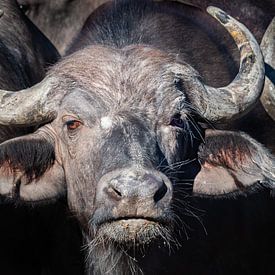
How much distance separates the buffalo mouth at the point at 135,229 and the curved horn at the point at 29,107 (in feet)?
3.22

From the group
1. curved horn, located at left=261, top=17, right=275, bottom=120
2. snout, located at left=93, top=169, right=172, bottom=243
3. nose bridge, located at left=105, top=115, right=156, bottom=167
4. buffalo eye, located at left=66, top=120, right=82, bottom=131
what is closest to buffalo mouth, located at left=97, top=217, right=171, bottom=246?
snout, located at left=93, top=169, right=172, bottom=243

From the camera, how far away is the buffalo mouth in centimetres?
584

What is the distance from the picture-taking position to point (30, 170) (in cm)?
664

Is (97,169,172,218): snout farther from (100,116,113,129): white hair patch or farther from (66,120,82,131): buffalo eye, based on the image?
(66,120,82,131): buffalo eye

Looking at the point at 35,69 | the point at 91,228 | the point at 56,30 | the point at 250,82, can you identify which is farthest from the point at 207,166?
the point at 56,30

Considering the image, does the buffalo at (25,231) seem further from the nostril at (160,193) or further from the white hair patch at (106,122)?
the nostril at (160,193)

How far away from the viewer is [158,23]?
7727 mm

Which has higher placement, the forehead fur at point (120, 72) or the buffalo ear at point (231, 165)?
the forehead fur at point (120, 72)

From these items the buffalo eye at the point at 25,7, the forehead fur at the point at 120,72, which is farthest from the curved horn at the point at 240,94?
the buffalo eye at the point at 25,7

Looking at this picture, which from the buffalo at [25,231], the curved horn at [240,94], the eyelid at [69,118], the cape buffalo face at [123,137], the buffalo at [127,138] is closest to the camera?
the cape buffalo face at [123,137]

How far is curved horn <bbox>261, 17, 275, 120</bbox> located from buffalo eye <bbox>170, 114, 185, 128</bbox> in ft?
3.08

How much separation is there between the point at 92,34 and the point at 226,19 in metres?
1.12

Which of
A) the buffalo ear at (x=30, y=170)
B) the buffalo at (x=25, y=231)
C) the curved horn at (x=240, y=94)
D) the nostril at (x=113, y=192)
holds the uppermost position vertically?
the curved horn at (x=240, y=94)

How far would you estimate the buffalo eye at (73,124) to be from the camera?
6.45 meters
